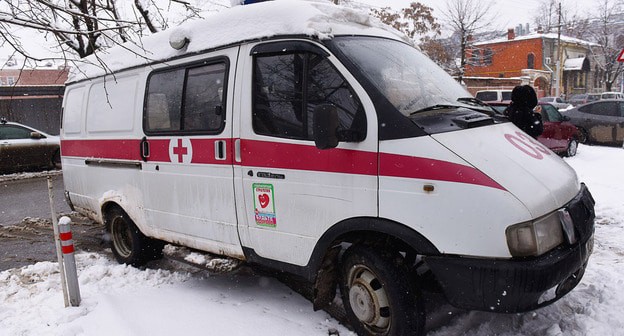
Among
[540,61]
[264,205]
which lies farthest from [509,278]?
[540,61]

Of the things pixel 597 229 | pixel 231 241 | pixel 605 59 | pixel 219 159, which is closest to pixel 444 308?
pixel 231 241

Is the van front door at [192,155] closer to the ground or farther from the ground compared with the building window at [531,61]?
closer to the ground

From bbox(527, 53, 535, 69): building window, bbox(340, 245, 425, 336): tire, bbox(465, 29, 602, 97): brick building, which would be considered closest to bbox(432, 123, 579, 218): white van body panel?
bbox(340, 245, 425, 336): tire

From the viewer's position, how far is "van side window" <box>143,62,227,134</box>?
405 centimetres

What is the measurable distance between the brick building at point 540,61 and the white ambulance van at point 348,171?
44.2 m

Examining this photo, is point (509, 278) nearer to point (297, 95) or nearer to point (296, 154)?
point (296, 154)

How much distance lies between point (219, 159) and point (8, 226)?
5.72m

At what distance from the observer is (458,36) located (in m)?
33.6

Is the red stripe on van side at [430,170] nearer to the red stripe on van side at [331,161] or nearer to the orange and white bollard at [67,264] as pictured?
the red stripe on van side at [331,161]

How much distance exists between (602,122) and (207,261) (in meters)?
13.5

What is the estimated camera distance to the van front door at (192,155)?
3.98 metres

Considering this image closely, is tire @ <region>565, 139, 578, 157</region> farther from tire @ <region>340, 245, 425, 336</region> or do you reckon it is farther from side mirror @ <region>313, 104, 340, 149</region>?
side mirror @ <region>313, 104, 340, 149</region>

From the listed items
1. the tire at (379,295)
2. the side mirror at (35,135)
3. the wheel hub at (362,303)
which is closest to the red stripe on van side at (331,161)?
the tire at (379,295)

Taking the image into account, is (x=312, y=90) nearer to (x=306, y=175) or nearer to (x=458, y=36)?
(x=306, y=175)
